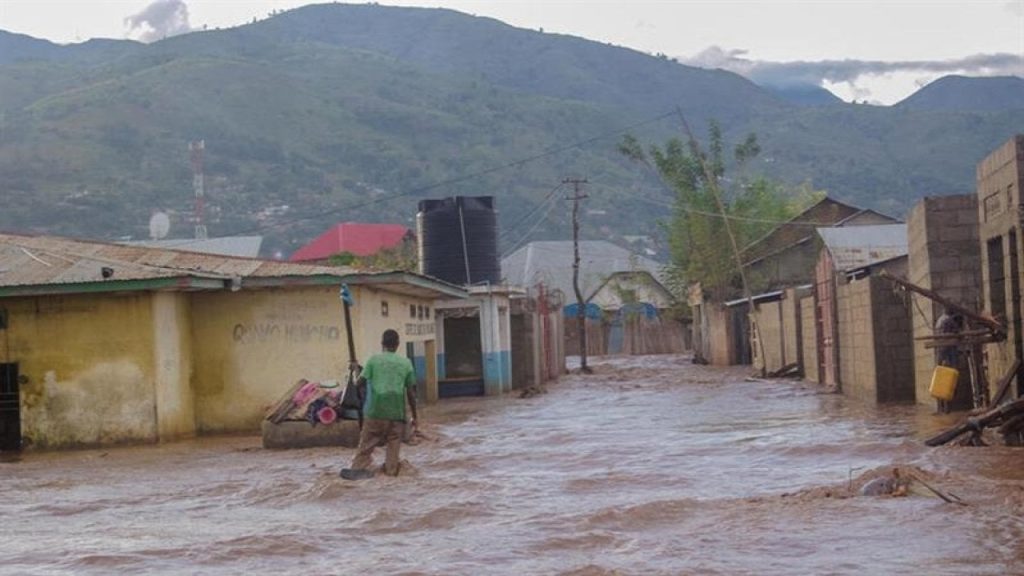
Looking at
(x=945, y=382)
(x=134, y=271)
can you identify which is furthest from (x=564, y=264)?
(x=945, y=382)

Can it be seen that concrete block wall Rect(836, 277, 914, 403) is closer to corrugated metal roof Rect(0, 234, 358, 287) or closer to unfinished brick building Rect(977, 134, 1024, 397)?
unfinished brick building Rect(977, 134, 1024, 397)

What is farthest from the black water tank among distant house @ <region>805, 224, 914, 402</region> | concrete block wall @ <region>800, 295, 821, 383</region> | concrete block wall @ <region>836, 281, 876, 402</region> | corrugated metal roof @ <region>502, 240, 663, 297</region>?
corrugated metal roof @ <region>502, 240, 663, 297</region>

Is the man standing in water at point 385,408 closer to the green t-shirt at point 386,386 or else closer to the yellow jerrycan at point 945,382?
the green t-shirt at point 386,386

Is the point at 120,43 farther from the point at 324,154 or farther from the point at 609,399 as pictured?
the point at 609,399

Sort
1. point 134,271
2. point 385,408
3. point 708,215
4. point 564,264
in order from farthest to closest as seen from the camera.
Result: point 564,264 < point 708,215 < point 134,271 < point 385,408

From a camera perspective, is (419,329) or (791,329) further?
(791,329)

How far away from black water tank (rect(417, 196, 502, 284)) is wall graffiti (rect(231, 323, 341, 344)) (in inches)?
611

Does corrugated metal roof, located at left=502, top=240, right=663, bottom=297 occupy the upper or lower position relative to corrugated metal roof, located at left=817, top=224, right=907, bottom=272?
upper

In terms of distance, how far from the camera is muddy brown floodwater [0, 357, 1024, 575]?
10.1m

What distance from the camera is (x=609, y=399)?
104 ft

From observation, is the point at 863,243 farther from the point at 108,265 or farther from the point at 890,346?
the point at 108,265

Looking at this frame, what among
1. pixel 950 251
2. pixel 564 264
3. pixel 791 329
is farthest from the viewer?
pixel 564 264

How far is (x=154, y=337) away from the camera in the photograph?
70.4 ft

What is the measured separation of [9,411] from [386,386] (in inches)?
383
